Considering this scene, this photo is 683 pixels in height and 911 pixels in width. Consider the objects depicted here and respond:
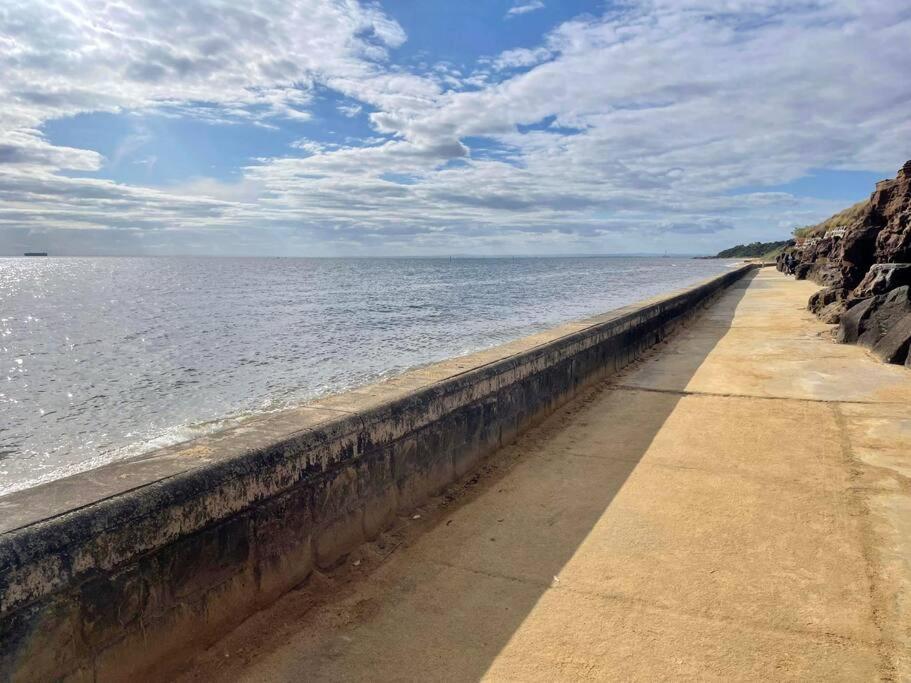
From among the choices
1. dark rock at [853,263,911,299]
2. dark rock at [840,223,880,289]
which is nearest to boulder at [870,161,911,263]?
dark rock at [840,223,880,289]

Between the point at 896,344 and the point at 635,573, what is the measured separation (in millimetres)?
8255

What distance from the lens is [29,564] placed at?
6.68 feet

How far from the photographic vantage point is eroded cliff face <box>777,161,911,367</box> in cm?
991

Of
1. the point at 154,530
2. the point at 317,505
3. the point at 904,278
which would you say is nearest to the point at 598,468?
the point at 317,505

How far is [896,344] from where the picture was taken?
9.19 metres

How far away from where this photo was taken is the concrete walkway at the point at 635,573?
8.66 feet

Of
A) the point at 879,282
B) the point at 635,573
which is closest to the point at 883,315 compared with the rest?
the point at 879,282

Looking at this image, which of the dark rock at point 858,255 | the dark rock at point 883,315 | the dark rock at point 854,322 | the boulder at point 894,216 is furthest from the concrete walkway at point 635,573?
the dark rock at point 858,255

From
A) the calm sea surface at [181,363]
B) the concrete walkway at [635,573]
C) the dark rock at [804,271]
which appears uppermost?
the dark rock at [804,271]

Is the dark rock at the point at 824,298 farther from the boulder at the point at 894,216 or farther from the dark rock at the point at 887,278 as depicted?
the dark rock at the point at 887,278

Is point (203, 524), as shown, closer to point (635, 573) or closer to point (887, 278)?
point (635, 573)

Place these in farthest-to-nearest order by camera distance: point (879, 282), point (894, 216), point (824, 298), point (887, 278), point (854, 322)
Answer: point (824, 298) < point (894, 216) < point (879, 282) < point (887, 278) < point (854, 322)

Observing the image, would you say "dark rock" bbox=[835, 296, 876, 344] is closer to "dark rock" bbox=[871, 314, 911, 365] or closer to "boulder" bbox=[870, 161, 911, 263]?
"dark rock" bbox=[871, 314, 911, 365]

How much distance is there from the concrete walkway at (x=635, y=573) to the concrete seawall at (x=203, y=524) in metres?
0.19
